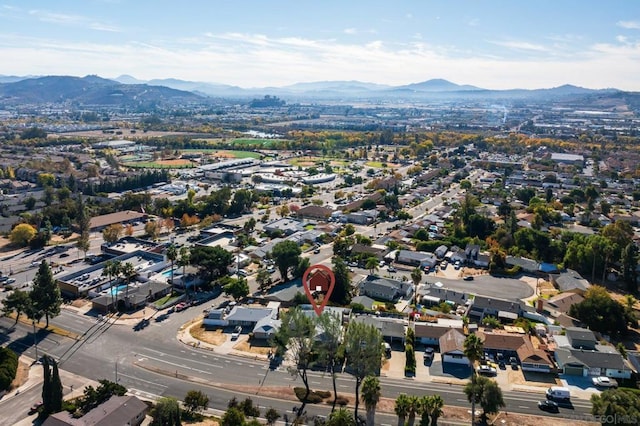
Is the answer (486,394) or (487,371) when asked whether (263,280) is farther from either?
(486,394)

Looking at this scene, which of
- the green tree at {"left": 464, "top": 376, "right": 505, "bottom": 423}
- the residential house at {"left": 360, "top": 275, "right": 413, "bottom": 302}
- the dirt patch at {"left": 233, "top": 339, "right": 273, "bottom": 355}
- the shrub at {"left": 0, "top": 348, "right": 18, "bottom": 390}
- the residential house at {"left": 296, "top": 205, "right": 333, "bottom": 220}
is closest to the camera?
the green tree at {"left": 464, "top": 376, "right": 505, "bottom": 423}

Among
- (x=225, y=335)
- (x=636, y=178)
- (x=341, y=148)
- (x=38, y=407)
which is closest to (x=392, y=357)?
(x=225, y=335)

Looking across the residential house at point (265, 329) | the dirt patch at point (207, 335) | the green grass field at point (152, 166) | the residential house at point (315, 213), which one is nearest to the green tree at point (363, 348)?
the residential house at point (265, 329)

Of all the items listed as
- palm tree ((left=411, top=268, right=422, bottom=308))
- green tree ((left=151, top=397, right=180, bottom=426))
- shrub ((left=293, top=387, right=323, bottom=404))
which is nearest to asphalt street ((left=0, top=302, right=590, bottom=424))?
shrub ((left=293, top=387, right=323, bottom=404))

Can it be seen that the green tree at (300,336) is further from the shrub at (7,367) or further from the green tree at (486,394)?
the shrub at (7,367)

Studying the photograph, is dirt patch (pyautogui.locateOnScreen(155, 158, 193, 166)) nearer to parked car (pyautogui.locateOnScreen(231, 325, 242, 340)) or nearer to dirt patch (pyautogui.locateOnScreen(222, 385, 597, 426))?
parked car (pyautogui.locateOnScreen(231, 325, 242, 340))
